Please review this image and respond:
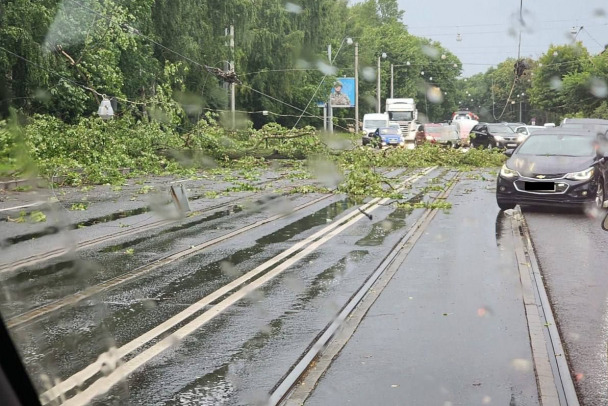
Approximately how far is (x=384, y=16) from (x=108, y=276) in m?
82.8

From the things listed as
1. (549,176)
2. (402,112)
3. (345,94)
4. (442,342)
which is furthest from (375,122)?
(442,342)

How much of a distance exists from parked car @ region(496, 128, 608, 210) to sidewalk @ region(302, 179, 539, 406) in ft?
14.2

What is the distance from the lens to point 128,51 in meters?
32.3

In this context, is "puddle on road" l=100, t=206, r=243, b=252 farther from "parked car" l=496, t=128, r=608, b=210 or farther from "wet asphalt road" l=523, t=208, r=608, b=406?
"wet asphalt road" l=523, t=208, r=608, b=406

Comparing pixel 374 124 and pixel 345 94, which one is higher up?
pixel 345 94

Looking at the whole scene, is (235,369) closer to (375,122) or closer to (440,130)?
(440,130)

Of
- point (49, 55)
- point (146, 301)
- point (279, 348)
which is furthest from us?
point (49, 55)

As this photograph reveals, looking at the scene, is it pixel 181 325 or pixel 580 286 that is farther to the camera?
pixel 580 286

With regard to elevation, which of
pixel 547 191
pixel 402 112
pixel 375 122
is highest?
pixel 402 112

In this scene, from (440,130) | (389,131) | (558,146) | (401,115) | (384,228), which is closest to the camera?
(384,228)

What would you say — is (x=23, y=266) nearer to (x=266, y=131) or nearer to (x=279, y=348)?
(x=279, y=348)

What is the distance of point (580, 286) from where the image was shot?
8.15m

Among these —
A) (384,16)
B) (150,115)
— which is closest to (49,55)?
(150,115)

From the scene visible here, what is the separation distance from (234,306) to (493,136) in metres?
34.0
